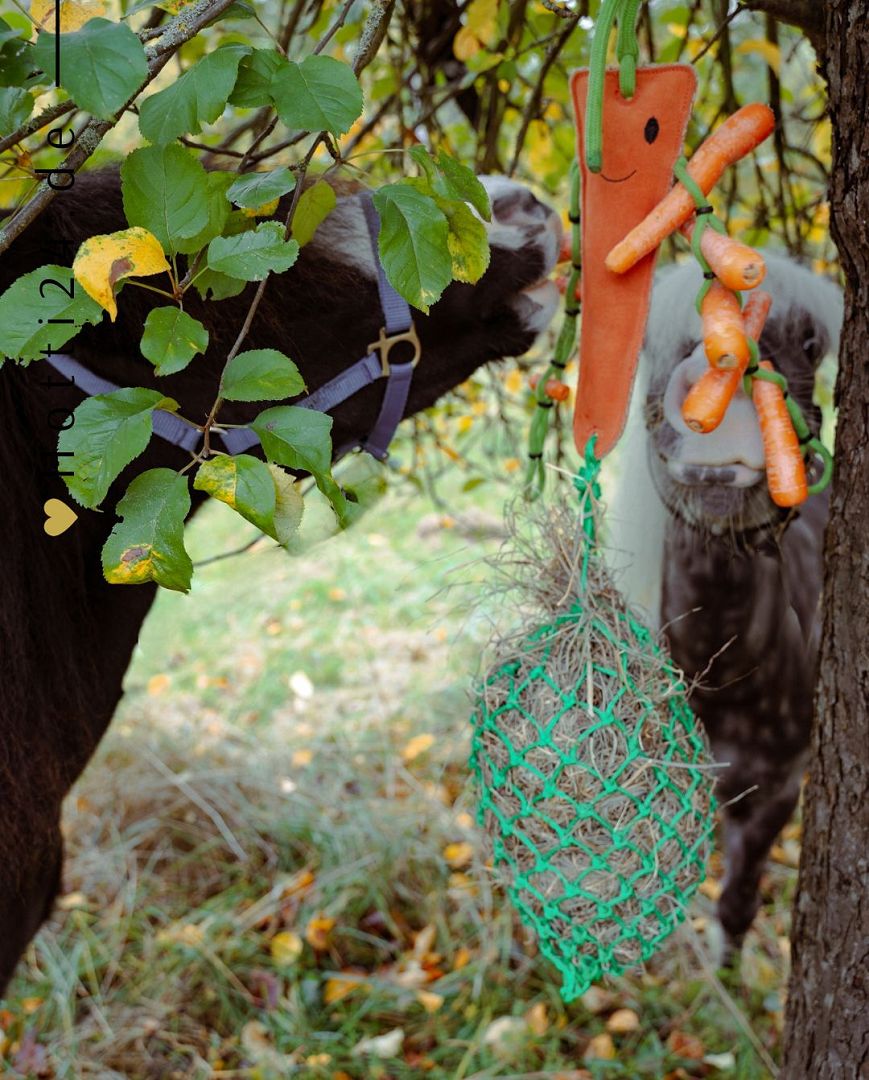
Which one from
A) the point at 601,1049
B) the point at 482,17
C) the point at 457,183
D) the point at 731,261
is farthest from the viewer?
the point at 601,1049

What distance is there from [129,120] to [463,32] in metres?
1.80

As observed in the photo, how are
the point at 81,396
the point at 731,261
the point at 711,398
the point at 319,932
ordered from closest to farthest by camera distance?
the point at 731,261
the point at 711,398
the point at 81,396
the point at 319,932

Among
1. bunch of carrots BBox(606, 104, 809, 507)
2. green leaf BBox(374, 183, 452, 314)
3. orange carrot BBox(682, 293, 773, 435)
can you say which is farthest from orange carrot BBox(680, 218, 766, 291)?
green leaf BBox(374, 183, 452, 314)

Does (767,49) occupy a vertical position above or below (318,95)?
above

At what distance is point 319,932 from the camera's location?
2.70 meters

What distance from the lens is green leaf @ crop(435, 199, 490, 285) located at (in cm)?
96

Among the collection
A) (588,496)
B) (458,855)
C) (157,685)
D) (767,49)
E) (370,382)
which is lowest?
(458,855)

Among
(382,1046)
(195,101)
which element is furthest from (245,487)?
(382,1046)

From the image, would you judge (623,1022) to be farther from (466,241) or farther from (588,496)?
(466,241)

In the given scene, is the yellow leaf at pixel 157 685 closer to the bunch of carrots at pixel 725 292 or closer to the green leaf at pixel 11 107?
the bunch of carrots at pixel 725 292

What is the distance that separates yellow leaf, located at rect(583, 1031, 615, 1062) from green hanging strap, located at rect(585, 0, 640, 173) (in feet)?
6.94

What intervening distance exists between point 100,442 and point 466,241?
1.47 feet

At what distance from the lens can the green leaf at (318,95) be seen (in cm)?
78

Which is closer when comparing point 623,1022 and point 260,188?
point 260,188
